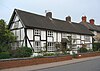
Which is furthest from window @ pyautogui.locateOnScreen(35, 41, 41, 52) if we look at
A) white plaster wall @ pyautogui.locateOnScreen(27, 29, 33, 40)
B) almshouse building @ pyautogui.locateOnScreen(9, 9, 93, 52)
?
white plaster wall @ pyautogui.locateOnScreen(27, 29, 33, 40)

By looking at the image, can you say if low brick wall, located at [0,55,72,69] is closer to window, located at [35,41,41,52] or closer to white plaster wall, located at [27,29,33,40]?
window, located at [35,41,41,52]

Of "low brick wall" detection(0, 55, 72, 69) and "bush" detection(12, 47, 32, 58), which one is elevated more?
"bush" detection(12, 47, 32, 58)

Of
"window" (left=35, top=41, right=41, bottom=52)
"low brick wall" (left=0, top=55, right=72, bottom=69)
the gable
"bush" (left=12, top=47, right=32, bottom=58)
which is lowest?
"low brick wall" (left=0, top=55, right=72, bottom=69)

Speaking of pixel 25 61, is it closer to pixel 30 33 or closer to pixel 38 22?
pixel 30 33

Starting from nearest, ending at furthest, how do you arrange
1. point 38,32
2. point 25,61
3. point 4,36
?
point 25,61 → point 4,36 → point 38,32

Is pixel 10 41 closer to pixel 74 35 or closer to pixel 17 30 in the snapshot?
pixel 17 30

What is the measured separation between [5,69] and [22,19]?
550 inches

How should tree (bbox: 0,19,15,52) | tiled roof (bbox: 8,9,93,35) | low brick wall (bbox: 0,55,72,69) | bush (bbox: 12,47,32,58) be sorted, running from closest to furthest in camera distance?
1. low brick wall (bbox: 0,55,72,69)
2. bush (bbox: 12,47,32,58)
3. tree (bbox: 0,19,15,52)
4. tiled roof (bbox: 8,9,93,35)

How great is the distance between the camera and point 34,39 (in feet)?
99.2

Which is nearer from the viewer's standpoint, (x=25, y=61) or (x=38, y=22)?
(x=25, y=61)

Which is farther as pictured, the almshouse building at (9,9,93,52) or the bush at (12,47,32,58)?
the almshouse building at (9,9,93,52)

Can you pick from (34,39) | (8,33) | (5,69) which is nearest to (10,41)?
(8,33)

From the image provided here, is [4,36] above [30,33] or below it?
below

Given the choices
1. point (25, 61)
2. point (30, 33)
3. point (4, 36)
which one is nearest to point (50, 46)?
point (30, 33)
